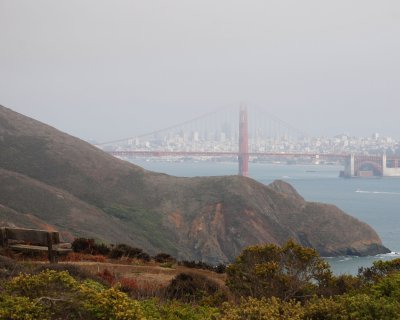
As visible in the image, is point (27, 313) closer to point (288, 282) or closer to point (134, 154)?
point (288, 282)

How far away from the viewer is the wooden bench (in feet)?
34.9

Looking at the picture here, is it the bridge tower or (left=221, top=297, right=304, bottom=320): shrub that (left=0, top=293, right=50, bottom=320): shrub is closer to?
(left=221, top=297, right=304, bottom=320): shrub

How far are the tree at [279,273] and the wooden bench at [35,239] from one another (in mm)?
3048

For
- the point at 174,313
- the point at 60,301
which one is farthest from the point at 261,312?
the point at 60,301

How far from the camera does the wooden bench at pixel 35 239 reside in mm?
10648

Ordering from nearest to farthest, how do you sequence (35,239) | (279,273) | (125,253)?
1. (279,273)
2. (35,239)
3. (125,253)

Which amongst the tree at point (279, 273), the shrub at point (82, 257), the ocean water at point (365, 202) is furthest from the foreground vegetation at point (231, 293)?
the ocean water at point (365, 202)

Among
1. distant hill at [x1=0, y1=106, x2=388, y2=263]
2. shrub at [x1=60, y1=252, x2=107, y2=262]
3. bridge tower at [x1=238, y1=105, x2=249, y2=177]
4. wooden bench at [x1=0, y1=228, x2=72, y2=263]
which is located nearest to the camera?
wooden bench at [x1=0, y1=228, x2=72, y2=263]

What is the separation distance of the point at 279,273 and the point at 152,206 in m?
42.1

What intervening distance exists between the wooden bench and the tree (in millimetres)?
3048

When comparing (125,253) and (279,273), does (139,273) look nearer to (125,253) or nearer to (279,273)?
(279,273)

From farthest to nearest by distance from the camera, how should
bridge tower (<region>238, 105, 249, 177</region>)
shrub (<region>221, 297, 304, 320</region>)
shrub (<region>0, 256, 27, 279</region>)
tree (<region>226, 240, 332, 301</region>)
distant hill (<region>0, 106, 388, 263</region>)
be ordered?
bridge tower (<region>238, 105, 249, 177</region>), distant hill (<region>0, 106, 388, 263</region>), tree (<region>226, 240, 332, 301</region>), shrub (<region>0, 256, 27, 279</region>), shrub (<region>221, 297, 304, 320</region>)

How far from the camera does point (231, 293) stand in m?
9.28

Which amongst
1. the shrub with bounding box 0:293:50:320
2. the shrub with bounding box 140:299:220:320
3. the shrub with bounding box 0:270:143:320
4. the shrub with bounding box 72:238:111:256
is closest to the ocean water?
the shrub with bounding box 72:238:111:256
